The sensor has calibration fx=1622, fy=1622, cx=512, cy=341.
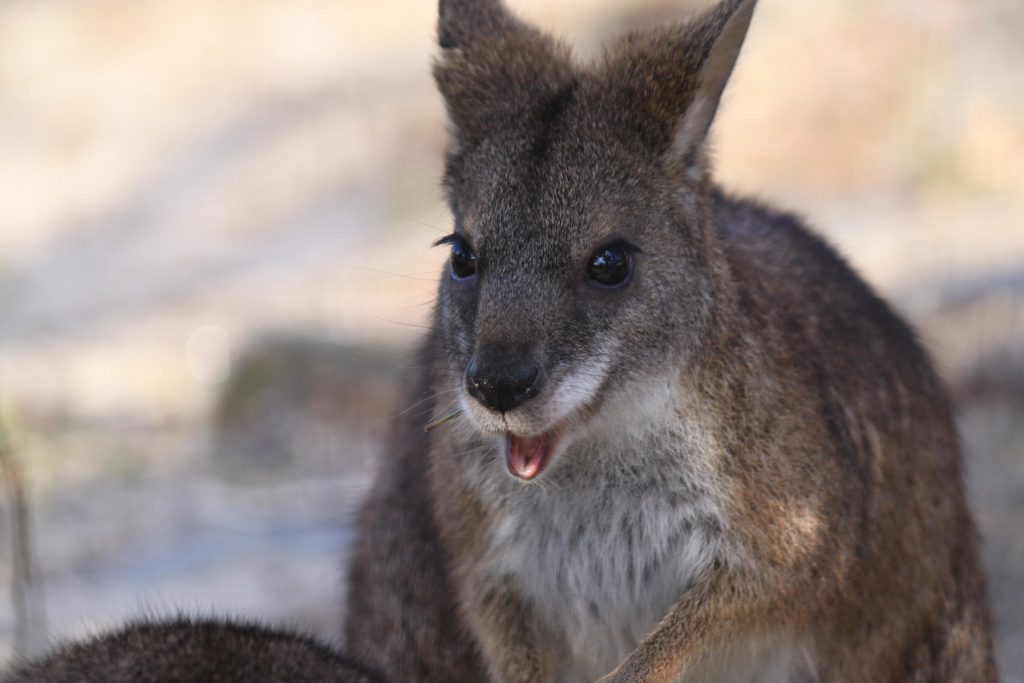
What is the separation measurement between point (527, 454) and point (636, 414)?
0.31 metres

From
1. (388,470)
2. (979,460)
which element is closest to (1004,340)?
(979,460)

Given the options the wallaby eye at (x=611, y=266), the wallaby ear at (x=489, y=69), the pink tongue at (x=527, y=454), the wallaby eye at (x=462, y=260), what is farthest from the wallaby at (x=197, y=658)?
the wallaby ear at (x=489, y=69)

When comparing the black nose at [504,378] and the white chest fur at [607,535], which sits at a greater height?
the black nose at [504,378]

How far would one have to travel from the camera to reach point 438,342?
4754 millimetres

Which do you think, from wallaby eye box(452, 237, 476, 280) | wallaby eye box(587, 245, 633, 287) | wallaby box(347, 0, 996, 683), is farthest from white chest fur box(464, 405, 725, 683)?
wallaby eye box(452, 237, 476, 280)

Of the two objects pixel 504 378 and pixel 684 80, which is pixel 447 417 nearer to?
pixel 504 378

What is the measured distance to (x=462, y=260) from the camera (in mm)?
4312

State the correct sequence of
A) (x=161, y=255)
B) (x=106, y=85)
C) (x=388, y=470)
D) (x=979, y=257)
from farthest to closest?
(x=106, y=85)
(x=161, y=255)
(x=979, y=257)
(x=388, y=470)

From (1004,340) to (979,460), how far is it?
1.33 m

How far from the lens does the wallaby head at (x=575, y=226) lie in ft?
13.1

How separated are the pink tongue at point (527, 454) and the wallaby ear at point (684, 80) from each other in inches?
33.4

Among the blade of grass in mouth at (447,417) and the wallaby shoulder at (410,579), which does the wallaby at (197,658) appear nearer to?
the wallaby shoulder at (410,579)

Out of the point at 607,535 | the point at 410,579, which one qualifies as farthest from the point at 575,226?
the point at 410,579

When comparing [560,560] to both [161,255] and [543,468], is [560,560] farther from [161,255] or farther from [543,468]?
[161,255]
